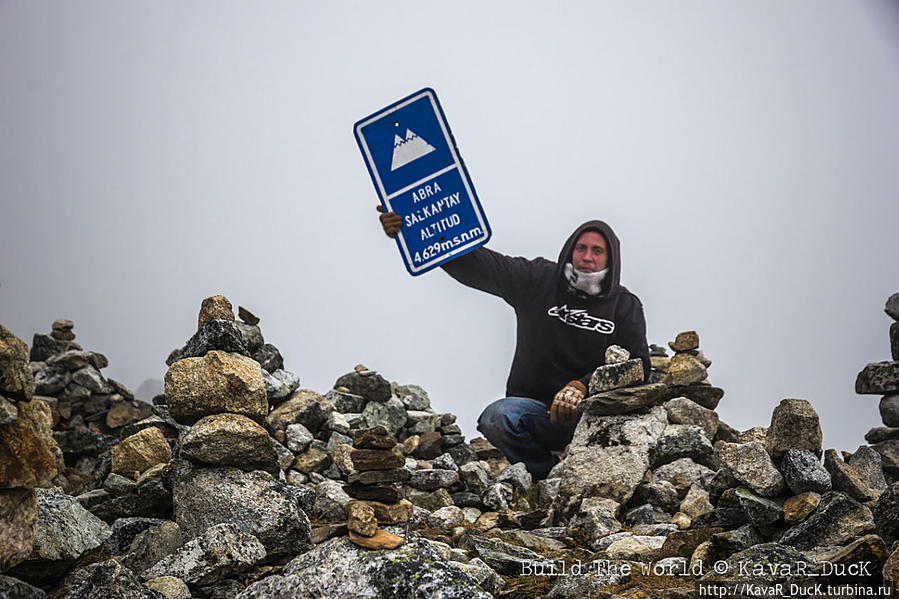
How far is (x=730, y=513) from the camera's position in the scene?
5797mm

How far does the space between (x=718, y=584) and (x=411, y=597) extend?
1796 mm

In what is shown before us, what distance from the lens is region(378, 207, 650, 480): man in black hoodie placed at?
10.2 m

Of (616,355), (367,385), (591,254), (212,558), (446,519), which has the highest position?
(591,254)

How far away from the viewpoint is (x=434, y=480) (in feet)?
28.2

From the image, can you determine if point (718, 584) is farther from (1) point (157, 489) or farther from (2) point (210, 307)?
(2) point (210, 307)

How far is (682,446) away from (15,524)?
763 centimetres

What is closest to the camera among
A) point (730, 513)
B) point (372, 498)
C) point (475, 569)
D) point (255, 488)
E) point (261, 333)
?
point (475, 569)

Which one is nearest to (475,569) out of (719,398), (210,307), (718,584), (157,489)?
(718,584)

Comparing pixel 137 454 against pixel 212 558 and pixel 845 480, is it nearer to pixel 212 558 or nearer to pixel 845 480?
pixel 212 558

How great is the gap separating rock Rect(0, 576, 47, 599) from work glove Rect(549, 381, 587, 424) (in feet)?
21.9

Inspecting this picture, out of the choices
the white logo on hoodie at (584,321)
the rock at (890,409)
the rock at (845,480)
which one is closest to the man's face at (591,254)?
the white logo on hoodie at (584,321)

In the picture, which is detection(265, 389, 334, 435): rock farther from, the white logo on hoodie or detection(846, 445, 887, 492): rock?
detection(846, 445, 887, 492): rock

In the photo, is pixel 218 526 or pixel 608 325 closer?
pixel 218 526

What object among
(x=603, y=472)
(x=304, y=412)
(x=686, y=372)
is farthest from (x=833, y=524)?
(x=304, y=412)
